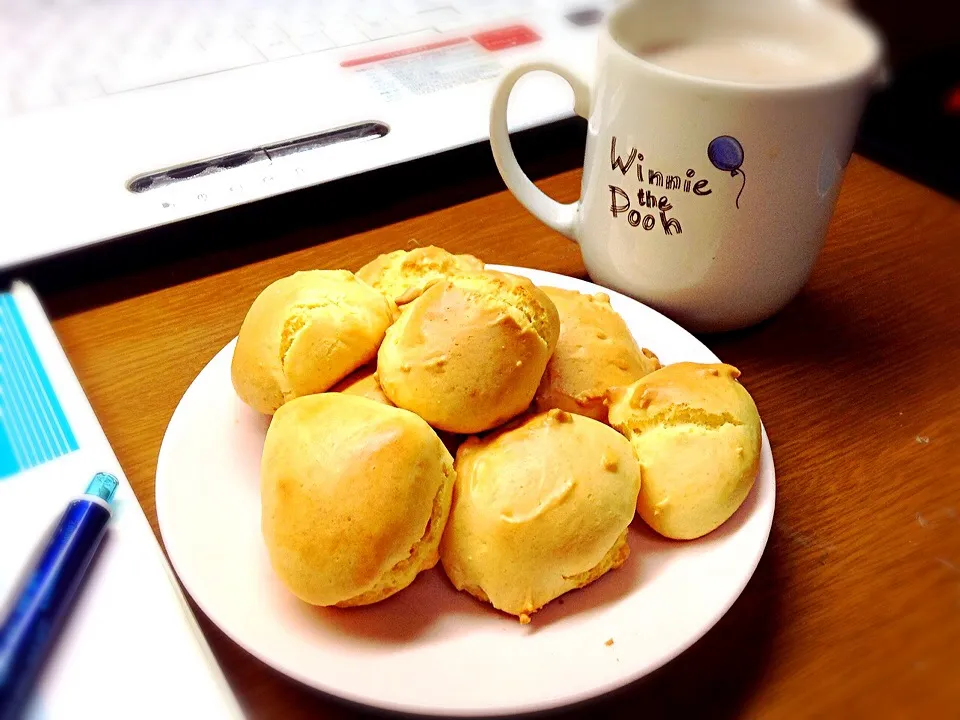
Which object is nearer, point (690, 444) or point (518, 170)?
point (690, 444)

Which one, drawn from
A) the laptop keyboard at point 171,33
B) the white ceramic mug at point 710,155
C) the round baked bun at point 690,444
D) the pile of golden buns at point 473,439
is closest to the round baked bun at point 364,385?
the pile of golden buns at point 473,439

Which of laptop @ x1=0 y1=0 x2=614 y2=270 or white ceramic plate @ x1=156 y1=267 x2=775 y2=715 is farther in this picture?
laptop @ x1=0 y1=0 x2=614 y2=270

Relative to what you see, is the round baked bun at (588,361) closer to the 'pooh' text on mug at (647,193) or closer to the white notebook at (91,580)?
the 'pooh' text on mug at (647,193)

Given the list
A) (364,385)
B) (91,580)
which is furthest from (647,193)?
(91,580)

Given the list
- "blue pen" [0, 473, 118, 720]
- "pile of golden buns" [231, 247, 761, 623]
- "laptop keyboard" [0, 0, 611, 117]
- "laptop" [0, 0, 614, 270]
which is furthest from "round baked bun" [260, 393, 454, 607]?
"laptop keyboard" [0, 0, 611, 117]

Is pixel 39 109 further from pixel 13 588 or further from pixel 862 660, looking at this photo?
pixel 862 660

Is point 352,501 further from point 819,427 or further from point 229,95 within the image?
point 229,95

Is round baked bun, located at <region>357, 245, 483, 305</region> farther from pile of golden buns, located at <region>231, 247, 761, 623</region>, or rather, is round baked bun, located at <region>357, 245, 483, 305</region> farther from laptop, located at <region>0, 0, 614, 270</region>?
laptop, located at <region>0, 0, 614, 270</region>
